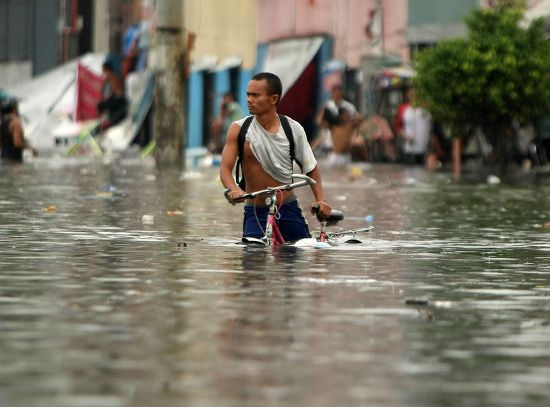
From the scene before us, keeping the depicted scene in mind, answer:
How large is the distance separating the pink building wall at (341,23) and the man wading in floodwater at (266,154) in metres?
31.4

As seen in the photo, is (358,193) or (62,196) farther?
(358,193)

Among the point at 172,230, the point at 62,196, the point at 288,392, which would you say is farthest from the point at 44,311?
the point at 62,196

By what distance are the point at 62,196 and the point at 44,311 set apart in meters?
13.8

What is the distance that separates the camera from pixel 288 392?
659cm

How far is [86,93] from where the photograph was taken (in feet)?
205

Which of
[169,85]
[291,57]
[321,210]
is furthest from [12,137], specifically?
[321,210]

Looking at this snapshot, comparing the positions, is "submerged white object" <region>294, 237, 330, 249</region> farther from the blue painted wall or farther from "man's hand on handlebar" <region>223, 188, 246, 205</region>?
the blue painted wall

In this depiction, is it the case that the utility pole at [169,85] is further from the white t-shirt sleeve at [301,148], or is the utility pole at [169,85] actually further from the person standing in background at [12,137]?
the white t-shirt sleeve at [301,148]

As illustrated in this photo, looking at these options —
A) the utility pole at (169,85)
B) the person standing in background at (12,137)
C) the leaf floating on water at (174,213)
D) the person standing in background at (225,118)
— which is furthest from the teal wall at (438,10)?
the leaf floating on water at (174,213)

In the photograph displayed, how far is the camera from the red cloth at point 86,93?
6200 cm

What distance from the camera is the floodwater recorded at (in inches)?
265

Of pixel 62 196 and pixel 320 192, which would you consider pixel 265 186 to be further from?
pixel 62 196

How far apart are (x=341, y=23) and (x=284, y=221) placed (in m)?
36.4

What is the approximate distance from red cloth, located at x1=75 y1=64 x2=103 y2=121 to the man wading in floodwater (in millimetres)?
48139
